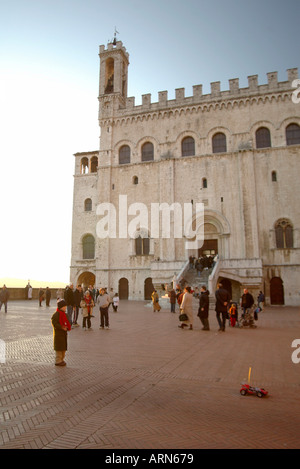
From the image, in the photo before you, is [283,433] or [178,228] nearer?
[283,433]

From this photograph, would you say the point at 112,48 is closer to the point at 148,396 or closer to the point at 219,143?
the point at 219,143

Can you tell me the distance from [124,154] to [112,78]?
402 inches

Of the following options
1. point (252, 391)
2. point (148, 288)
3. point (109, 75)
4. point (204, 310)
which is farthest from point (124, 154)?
point (252, 391)

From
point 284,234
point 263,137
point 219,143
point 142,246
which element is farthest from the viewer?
point 142,246

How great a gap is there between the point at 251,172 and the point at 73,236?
20.4m

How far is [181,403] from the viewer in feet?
16.3

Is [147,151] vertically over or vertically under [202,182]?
over

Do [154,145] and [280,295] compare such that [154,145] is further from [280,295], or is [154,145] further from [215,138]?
[280,295]

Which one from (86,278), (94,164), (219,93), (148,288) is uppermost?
(219,93)

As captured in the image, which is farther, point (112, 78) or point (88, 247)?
point (112, 78)

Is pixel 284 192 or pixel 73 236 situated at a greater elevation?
pixel 284 192

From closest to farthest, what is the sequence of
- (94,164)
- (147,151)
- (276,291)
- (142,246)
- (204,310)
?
(204,310), (276,291), (142,246), (147,151), (94,164)

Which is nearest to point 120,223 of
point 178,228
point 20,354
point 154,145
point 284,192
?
point 178,228

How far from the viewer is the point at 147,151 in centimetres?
3512
